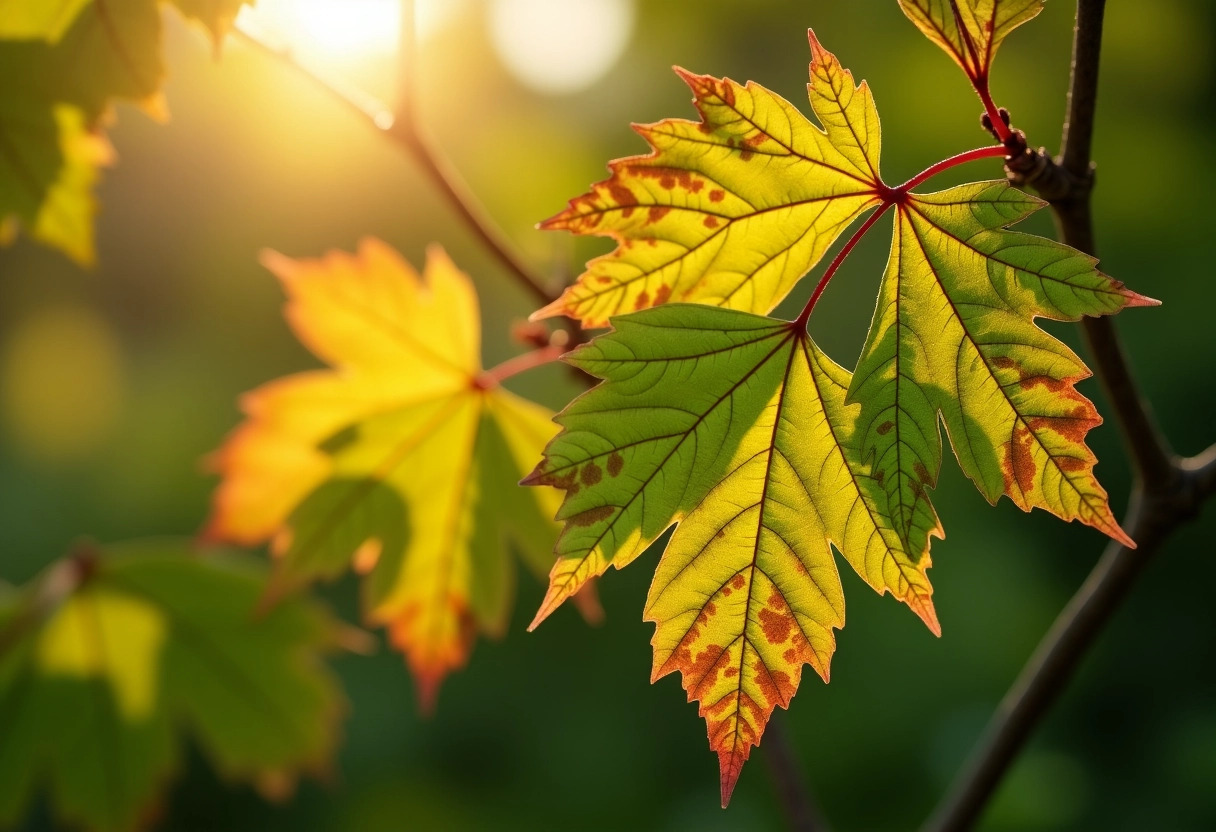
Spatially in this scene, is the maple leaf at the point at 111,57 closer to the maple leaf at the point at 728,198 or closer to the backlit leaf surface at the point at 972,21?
the maple leaf at the point at 728,198

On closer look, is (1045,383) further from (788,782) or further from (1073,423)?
→ (788,782)

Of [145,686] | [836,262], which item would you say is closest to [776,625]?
[836,262]

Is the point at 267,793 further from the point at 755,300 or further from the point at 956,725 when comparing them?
the point at 956,725

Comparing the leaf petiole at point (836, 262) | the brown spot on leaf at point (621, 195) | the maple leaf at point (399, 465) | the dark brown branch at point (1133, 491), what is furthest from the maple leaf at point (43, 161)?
the dark brown branch at point (1133, 491)

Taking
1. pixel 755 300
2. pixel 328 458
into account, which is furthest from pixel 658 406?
pixel 328 458

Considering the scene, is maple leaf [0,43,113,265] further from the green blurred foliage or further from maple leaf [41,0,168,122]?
the green blurred foliage
